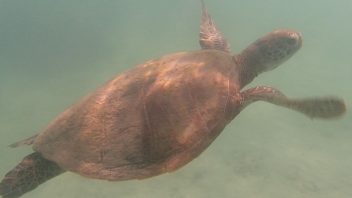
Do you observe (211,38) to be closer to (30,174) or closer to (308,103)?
(308,103)

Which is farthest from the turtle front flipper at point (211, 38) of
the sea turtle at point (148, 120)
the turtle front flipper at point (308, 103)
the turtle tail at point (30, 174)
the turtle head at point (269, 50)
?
the turtle tail at point (30, 174)

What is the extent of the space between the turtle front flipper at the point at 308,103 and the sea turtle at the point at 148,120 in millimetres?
11

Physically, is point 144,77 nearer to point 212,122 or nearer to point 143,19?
point 212,122

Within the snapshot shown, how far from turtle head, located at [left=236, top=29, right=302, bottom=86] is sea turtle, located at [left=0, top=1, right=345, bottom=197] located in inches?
21.4

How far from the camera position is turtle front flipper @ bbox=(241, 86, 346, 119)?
14.5 feet

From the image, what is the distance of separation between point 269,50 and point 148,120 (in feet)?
8.06

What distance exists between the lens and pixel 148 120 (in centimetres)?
417

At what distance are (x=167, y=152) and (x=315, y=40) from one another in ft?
88.6

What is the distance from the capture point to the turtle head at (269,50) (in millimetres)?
5473

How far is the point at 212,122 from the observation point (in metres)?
4.29

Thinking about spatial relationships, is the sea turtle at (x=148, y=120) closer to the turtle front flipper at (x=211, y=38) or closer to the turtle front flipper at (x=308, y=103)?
the turtle front flipper at (x=308, y=103)

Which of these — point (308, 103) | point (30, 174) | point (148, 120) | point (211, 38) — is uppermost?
point (211, 38)

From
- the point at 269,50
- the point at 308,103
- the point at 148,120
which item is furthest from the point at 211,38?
the point at 148,120

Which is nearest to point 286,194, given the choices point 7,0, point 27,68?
point 27,68
